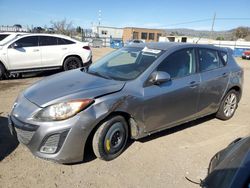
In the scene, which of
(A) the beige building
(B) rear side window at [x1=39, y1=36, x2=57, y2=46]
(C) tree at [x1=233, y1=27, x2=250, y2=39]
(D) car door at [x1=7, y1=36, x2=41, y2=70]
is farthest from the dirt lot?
(C) tree at [x1=233, y1=27, x2=250, y2=39]

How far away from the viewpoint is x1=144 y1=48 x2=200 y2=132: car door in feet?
12.7

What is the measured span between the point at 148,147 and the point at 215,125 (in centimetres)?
192

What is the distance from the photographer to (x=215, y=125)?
17.5 feet

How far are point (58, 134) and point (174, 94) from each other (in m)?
1.94

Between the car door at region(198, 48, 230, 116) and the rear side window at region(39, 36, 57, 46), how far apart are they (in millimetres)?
6423

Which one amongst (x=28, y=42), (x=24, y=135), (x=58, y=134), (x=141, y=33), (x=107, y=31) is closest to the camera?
(x=58, y=134)

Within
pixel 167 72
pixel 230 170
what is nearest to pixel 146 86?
pixel 167 72

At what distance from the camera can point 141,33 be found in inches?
2842

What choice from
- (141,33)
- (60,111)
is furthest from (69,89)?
(141,33)

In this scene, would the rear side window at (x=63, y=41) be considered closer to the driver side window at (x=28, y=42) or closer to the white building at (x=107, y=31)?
the driver side window at (x=28, y=42)

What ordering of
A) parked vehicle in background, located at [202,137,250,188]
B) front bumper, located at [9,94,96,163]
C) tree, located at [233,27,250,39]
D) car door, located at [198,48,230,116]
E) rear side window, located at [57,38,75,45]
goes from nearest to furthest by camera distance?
A: 1. parked vehicle in background, located at [202,137,250,188]
2. front bumper, located at [9,94,96,163]
3. car door, located at [198,48,230,116]
4. rear side window, located at [57,38,75,45]
5. tree, located at [233,27,250,39]

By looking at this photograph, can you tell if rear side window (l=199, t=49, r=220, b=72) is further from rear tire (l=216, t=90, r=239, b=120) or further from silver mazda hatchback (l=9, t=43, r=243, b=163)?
rear tire (l=216, t=90, r=239, b=120)

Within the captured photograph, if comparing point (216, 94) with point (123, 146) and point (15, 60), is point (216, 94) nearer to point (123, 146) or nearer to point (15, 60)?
point (123, 146)

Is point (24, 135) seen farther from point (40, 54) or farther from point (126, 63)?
point (40, 54)
